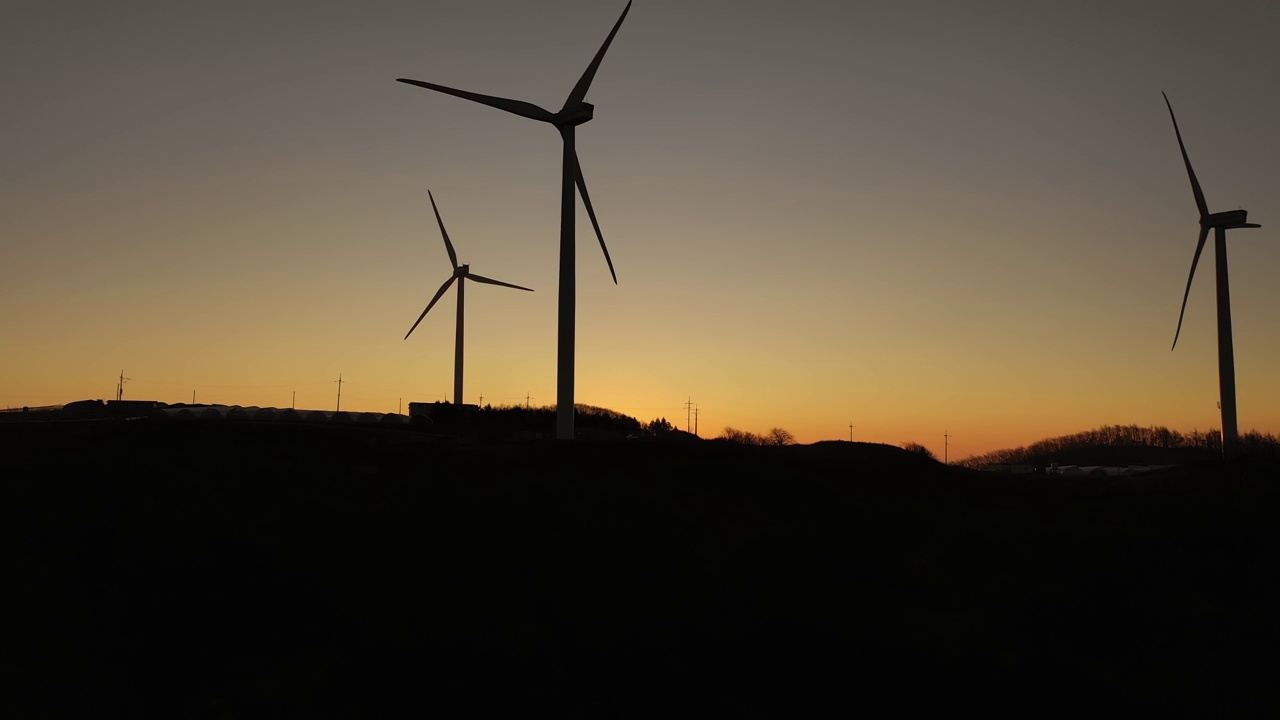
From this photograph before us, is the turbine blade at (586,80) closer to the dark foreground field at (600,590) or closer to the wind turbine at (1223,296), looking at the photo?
the dark foreground field at (600,590)

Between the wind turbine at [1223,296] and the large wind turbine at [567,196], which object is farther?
the wind turbine at [1223,296]

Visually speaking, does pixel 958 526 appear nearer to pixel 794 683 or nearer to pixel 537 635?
pixel 794 683

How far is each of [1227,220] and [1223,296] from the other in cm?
734

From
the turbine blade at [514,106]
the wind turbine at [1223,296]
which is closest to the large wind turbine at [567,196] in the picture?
the turbine blade at [514,106]

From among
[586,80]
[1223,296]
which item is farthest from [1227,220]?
[586,80]

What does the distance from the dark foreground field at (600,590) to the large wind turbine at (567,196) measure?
5.27 metres

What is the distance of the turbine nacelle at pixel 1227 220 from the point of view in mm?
82312

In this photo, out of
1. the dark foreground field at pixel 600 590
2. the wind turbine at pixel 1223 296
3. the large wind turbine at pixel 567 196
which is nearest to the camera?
the dark foreground field at pixel 600 590

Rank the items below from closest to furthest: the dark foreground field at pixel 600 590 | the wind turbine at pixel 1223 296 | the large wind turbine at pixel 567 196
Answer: the dark foreground field at pixel 600 590 → the large wind turbine at pixel 567 196 → the wind turbine at pixel 1223 296

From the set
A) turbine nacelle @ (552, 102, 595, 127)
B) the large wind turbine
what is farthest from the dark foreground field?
turbine nacelle @ (552, 102, 595, 127)

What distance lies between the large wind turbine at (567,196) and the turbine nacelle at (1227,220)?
51.5m

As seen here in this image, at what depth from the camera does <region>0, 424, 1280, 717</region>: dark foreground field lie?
33.8 m

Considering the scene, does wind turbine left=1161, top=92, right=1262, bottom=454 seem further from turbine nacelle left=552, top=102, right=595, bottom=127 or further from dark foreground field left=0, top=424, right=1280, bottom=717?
turbine nacelle left=552, top=102, right=595, bottom=127

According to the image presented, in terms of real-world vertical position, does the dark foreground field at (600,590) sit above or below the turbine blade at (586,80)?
below
